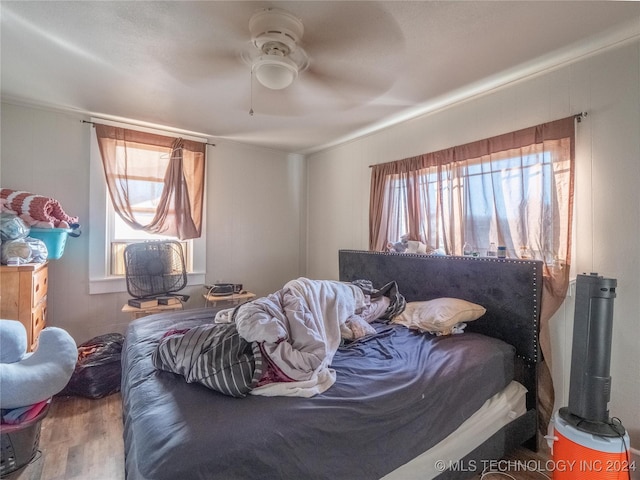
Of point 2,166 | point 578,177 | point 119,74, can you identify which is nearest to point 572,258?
point 578,177

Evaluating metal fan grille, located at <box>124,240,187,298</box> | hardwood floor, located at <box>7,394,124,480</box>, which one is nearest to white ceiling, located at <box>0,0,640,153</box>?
metal fan grille, located at <box>124,240,187,298</box>

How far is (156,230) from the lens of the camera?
3.22m

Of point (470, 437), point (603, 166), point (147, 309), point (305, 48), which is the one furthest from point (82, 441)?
point (603, 166)

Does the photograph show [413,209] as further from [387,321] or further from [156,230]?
[156,230]

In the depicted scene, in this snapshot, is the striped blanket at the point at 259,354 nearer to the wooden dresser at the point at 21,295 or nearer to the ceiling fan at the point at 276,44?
the ceiling fan at the point at 276,44

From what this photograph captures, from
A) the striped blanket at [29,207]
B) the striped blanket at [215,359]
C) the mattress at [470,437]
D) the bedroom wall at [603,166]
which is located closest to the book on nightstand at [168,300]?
the striped blanket at [29,207]

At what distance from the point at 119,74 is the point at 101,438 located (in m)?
2.49

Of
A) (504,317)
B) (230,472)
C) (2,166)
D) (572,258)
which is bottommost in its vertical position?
(230,472)

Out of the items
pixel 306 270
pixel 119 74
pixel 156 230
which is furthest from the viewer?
pixel 306 270

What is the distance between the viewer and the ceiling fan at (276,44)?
159 centimetres

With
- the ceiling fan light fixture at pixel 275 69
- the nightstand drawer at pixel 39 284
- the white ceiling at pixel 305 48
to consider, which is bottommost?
the nightstand drawer at pixel 39 284

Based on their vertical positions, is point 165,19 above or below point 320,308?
above

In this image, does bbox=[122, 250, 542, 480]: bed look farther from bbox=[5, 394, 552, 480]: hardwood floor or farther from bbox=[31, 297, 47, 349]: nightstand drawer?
bbox=[31, 297, 47, 349]: nightstand drawer

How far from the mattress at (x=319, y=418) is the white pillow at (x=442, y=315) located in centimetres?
25
